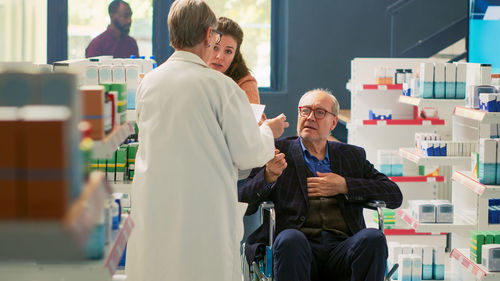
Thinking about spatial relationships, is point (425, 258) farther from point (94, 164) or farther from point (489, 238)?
point (94, 164)

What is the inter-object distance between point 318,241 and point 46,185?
8.25 feet

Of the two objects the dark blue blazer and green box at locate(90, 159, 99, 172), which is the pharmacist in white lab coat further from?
green box at locate(90, 159, 99, 172)

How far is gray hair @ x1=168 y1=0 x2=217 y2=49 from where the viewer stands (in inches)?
103

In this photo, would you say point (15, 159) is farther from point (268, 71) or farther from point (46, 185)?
point (268, 71)

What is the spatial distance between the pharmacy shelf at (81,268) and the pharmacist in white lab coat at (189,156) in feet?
0.69

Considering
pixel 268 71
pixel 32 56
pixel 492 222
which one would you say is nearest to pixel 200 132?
pixel 492 222

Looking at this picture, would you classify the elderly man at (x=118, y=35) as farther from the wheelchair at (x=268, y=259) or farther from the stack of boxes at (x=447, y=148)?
the wheelchair at (x=268, y=259)

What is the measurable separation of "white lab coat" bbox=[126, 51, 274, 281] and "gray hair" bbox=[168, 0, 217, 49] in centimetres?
6

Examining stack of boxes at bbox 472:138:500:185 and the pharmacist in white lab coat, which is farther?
stack of boxes at bbox 472:138:500:185

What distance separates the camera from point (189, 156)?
2.62 metres

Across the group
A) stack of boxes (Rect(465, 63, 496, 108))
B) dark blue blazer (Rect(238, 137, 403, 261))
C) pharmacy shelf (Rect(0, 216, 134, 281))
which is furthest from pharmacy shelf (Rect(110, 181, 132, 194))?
stack of boxes (Rect(465, 63, 496, 108))

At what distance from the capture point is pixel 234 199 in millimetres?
2760

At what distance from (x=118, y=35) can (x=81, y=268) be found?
6.58 meters

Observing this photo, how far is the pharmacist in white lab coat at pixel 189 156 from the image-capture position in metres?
2.61
